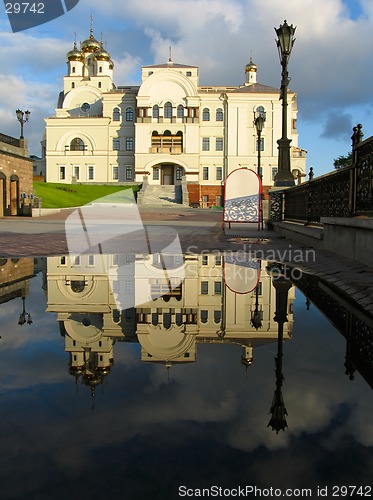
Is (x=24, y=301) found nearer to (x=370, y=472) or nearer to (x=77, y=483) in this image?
(x=77, y=483)

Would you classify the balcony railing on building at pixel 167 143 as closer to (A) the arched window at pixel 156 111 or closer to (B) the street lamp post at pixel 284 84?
(A) the arched window at pixel 156 111

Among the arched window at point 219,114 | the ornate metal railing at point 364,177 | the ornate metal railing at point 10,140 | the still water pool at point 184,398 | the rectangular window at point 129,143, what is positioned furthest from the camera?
the rectangular window at point 129,143

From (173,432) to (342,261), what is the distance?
22.2ft

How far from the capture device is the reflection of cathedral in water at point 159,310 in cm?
337

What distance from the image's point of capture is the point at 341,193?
31.5 feet

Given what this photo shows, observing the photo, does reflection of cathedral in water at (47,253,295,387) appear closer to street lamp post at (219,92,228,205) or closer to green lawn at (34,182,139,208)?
green lawn at (34,182,139,208)

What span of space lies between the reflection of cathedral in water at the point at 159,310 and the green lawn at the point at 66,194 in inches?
1372

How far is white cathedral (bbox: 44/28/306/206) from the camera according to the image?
66.8 metres

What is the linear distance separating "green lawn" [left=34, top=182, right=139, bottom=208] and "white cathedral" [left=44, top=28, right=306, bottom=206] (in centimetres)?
861

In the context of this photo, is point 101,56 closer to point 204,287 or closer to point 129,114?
point 129,114

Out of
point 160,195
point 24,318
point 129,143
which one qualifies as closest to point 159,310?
point 24,318

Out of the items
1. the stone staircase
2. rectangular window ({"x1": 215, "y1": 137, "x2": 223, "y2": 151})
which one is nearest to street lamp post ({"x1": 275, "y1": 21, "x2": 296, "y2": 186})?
the stone staircase

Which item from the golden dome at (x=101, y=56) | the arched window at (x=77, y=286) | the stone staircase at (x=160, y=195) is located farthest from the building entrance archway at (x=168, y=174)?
the arched window at (x=77, y=286)

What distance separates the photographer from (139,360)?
122 inches
